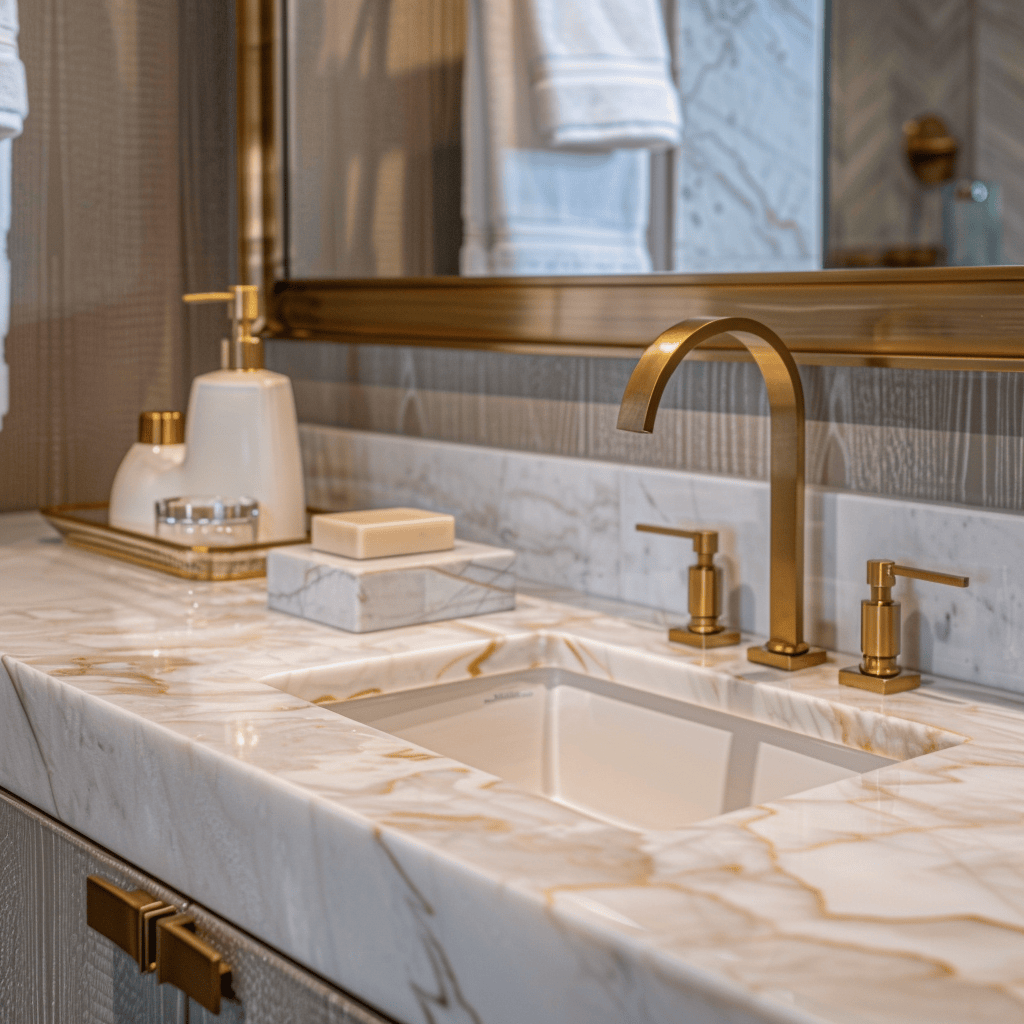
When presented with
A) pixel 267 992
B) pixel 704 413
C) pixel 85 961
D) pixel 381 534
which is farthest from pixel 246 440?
pixel 267 992

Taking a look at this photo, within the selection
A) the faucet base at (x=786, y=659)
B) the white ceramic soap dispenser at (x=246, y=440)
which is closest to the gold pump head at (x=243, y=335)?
the white ceramic soap dispenser at (x=246, y=440)

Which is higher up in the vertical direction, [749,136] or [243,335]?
[749,136]

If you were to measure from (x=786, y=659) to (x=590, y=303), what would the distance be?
363mm

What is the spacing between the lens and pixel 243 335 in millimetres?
1249

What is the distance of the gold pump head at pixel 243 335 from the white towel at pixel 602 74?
0.32 meters

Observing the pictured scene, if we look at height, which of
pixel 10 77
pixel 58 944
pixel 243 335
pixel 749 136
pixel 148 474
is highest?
pixel 10 77

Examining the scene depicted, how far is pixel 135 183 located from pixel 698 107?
0.73 meters

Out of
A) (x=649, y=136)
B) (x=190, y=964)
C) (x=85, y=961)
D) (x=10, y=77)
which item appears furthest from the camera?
(x=10, y=77)

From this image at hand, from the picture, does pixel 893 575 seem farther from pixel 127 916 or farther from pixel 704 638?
pixel 127 916

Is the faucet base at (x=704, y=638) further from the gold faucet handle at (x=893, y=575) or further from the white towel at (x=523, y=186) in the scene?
the white towel at (x=523, y=186)

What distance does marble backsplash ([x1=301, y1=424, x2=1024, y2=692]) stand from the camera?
33.1 inches

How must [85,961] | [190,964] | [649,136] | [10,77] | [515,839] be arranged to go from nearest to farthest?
[515,839] < [190,964] < [85,961] < [649,136] < [10,77]

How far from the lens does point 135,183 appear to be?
4.85 feet

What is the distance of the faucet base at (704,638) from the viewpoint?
94cm
